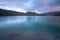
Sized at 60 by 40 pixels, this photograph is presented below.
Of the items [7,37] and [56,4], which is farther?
[7,37]

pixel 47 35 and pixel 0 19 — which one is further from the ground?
pixel 0 19

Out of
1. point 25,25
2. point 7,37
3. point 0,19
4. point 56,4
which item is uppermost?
point 56,4

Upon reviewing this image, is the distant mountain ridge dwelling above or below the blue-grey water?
above

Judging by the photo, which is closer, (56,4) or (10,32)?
(56,4)

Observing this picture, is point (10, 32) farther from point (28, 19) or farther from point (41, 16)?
point (41, 16)

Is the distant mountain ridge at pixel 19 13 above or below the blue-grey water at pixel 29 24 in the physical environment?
above

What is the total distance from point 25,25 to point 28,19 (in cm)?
13

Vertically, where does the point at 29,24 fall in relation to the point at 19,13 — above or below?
below

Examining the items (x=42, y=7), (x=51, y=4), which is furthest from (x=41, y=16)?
(x=51, y=4)

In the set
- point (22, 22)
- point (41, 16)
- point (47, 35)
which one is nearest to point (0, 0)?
point (22, 22)

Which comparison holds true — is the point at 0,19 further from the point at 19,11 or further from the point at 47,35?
the point at 47,35

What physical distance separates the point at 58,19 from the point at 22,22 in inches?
25.8

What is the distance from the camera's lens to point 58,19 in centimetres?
102

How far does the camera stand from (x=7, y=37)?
1.12 metres
